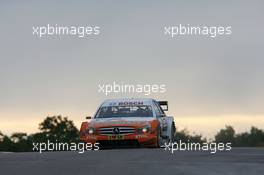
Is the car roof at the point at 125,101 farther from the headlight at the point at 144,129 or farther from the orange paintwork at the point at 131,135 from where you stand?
the headlight at the point at 144,129

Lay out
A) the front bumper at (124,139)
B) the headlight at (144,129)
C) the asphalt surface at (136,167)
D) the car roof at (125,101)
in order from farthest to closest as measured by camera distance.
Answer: the car roof at (125,101) → the headlight at (144,129) → the front bumper at (124,139) → the asphalt surface at (136,167)

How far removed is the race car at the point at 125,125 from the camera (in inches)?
961

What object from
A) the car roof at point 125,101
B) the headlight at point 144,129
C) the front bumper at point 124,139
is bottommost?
the front bumper at point 124,139

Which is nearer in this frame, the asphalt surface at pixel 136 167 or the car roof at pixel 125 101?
the asphalt surface at pixel 136 167

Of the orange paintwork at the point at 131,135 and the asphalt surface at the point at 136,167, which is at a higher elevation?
the orange paintwork at the point at 131,135

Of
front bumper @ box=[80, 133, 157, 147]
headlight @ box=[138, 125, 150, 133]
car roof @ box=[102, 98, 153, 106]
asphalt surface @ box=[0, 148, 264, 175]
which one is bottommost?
asphalt surface @ box=[0, 148, 264, 175]

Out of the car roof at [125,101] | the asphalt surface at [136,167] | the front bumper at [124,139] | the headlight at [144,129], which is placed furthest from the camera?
the car roof at [125,101]

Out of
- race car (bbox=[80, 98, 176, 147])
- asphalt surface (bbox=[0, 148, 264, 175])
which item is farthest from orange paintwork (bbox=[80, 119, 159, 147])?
asphalt surface (bbox=[0, 148, 264, 175])

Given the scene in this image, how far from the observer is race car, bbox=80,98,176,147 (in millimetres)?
24422

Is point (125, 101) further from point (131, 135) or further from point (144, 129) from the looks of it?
point (131, 135)

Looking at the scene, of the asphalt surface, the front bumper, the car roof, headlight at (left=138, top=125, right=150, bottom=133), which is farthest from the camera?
the car roof

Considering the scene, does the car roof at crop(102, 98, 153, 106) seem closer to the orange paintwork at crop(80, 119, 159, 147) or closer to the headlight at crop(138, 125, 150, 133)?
the orange paintwork at crop(80, 119, 159, 147)

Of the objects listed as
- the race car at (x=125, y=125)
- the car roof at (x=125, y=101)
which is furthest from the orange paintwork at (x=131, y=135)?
the car roof at (x=125, y=101)

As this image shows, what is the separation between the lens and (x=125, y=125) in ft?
80.4
